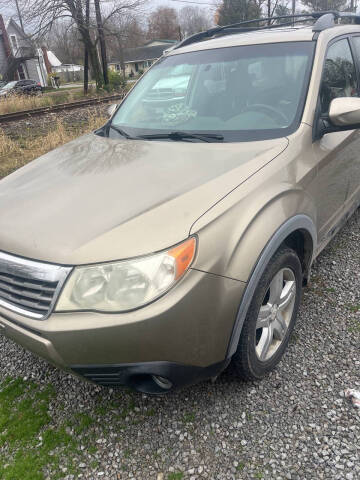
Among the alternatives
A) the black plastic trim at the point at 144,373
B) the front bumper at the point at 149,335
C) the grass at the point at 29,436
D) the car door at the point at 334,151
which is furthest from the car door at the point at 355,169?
the grass at the point at 29,436

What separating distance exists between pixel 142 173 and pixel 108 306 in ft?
2.82

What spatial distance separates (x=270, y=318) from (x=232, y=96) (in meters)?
1.54

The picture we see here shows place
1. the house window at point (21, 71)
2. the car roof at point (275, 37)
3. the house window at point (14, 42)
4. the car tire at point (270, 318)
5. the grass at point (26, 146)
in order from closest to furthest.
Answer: the car tire at point (270, 318)
the car roof at point (275, 37)
the grass at point (26, 146)
the house window at point (21, 71)
the house window at point (14, 42)

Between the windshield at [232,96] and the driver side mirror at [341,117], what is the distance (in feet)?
0.60

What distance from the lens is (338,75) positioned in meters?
2.84

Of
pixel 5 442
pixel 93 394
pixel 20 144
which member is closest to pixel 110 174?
pixel 93 394

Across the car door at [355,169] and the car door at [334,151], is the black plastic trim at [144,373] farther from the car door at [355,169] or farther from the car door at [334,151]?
the car door at [355,169]

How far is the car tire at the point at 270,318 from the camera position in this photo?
1.98 meters

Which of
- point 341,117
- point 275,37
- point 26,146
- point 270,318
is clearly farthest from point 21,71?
point 270,318

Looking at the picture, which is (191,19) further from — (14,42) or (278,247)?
(278,247)

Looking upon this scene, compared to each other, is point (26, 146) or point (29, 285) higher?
point (29, 285)

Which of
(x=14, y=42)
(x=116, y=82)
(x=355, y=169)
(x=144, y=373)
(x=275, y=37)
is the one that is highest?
(x=14, y=42)

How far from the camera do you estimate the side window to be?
263cm

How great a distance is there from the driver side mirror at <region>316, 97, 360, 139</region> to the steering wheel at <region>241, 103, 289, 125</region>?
23 centimetres
